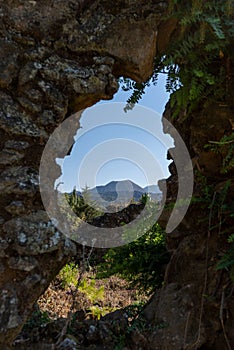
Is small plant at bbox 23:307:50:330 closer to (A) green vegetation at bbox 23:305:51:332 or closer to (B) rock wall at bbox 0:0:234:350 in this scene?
(A) green vegetation at bbox 23:305:51:332

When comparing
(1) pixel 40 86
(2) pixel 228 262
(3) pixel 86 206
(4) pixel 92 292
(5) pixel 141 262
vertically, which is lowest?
(4) pixel 92 292

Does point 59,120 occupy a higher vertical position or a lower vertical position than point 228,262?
higher

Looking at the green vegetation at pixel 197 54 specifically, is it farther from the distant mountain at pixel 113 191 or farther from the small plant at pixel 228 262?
the distant mountain at pixel 113 191

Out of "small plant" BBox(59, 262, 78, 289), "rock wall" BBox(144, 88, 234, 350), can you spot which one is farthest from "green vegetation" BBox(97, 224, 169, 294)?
"small plant" BBox(59, 262, 78, 289)

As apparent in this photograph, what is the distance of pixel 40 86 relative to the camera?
1.77 metres

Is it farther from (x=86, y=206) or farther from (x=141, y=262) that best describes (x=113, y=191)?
(x=141, y=262)

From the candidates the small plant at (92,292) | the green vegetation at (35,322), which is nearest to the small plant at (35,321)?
the green vegetation at (35,322)

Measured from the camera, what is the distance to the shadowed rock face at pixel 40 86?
4.85 ft

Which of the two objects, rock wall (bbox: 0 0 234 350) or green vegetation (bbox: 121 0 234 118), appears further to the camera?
green vegetation (bbox: 121 0 234 118)

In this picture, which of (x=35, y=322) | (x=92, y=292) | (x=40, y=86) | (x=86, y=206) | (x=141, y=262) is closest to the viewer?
(x=40, y=86)

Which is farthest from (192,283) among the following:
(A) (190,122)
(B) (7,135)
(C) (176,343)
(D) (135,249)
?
(B) (7,135)

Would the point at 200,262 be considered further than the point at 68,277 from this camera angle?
Answer: No

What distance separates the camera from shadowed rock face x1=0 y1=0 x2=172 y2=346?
4.85ft

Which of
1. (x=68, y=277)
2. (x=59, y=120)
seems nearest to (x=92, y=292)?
(x=68, y=277)
